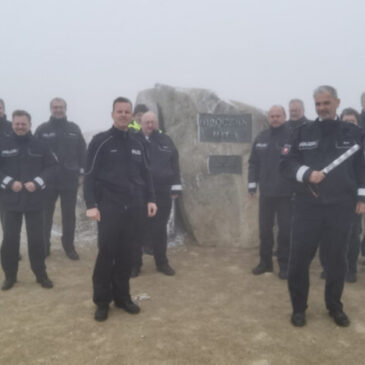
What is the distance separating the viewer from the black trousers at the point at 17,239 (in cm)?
436

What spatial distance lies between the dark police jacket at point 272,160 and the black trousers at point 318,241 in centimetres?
123

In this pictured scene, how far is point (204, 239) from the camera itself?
20.9 feet

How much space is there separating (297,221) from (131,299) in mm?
1868

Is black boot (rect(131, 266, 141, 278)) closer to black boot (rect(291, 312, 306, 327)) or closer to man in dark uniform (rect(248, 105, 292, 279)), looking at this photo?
man in dark uniform (rect(248, 105, 292, 279))

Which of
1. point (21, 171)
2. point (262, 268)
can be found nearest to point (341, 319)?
point (262, 268)

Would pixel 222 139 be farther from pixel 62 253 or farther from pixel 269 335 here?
pixel 269 335

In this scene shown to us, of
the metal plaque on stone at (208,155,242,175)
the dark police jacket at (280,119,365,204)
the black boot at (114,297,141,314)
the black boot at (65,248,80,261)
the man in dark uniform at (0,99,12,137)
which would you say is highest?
the man in dark uniform at (0,99,12,137)

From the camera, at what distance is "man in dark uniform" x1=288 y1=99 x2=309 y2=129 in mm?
5453

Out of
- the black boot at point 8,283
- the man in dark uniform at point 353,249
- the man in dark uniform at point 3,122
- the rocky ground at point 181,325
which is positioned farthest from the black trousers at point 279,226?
the man in dark uniform at point 3,122

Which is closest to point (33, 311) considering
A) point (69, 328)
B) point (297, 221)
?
point (69, 328)

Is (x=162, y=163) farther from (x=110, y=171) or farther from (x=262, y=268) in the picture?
(x=262, y=268)

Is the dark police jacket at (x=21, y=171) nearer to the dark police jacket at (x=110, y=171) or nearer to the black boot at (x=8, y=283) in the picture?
the black boot at (x=8, y=283)

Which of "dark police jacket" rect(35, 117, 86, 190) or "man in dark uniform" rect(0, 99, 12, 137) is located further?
"dark police jacket" rect(35, 117, 86, 190)

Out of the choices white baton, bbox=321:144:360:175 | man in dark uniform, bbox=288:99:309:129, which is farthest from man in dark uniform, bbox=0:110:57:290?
man in dark uniform, bbox=288:99:309:129
